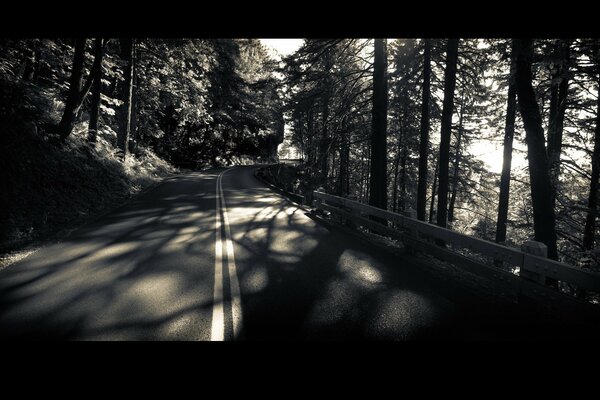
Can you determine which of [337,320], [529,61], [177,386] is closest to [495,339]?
[337,320]

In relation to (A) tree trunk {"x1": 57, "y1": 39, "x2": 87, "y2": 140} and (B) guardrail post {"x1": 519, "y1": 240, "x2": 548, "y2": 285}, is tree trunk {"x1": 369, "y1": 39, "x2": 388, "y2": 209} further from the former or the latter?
(A) tree trunk {"x1": 57, "y1": 39, "x2": 87, "y2": 140}

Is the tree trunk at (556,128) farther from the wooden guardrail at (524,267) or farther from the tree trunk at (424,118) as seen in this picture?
the wooden guardrail at (524,267)

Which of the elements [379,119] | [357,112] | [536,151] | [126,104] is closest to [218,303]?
[536,151]

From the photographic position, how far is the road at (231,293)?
3.79 meters

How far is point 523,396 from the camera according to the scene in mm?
2664

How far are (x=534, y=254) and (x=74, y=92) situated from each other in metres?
16.2

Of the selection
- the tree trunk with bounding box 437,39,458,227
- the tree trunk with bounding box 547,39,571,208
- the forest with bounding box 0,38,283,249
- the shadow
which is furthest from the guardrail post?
the tree trunk with bounding box 437,39,458,227

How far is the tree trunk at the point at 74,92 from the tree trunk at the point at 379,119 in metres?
11.8


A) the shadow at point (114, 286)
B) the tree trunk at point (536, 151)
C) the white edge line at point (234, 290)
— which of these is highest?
the tree trunk at point (536, 151)

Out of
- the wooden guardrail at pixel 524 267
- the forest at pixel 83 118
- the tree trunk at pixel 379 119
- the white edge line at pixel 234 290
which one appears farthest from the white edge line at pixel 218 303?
the tree trunk at pixel 379 119

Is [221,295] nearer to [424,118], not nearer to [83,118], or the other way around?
[424,118]

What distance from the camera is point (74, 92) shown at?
13.1 m

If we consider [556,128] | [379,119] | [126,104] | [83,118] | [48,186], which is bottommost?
[48,186]

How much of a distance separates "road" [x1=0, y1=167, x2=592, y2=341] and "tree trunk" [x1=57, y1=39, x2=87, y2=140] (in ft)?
24.9
